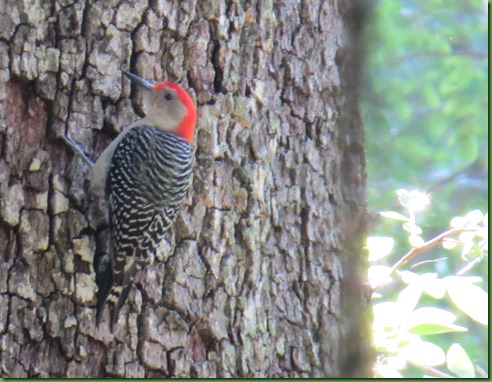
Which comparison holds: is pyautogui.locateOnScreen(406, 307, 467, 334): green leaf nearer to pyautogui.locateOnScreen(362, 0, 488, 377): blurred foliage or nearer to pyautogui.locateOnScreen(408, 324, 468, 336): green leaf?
pyautogui.locateOnScreen(408, 324, 468, 336): green leaf

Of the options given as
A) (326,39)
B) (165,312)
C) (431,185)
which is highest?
(431,185)

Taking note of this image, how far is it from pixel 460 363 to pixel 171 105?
1.34m

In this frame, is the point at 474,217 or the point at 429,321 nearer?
the point at 429,321

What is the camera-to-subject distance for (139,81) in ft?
8.68

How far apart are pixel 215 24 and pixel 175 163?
0.50 metres

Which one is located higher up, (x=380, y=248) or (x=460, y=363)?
(x=380, y=248)

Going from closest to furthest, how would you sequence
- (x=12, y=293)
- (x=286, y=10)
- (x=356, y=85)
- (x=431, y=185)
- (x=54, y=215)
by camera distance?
(x=356, y=85) < (x=12, y=293) < (x=54, y=215) < (x=286, y=10) < (x=431, y=185)

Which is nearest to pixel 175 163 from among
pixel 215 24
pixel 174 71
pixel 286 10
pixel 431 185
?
pixel 174 71

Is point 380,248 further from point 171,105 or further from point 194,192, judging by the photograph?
point 171,105

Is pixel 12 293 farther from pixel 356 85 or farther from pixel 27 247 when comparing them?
pixel 356 85

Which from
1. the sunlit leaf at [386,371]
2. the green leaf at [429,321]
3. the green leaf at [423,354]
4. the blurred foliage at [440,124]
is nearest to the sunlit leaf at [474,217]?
the green leaf at [429,321]

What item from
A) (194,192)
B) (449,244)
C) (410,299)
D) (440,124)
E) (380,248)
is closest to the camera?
(194,192)

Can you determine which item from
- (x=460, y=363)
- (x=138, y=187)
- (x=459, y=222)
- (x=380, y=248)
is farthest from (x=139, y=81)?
(x=460, y=363)

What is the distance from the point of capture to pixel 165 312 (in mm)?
2459
